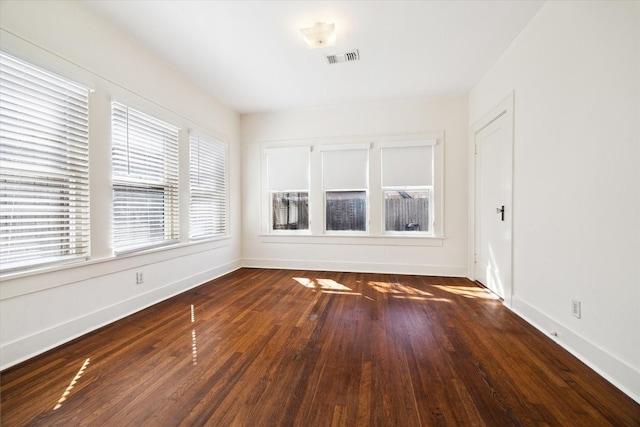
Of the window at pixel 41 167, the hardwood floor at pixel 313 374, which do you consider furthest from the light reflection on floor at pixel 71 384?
the window at pixel 41 167

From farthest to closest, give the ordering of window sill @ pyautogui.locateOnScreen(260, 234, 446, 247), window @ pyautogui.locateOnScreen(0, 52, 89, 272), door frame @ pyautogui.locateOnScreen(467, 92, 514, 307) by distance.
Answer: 1. window sill @ pyautogui.locateOnScreen(260, 234, 446, 247)
2. door frame @ pyautogui.locateOnScreen(467, 92, 514, 307)
3. window @ pyautogui.locateOnScreen(0, 52, 89, 272)

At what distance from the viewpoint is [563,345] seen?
6.68 feet

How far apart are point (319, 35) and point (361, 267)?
3385mm

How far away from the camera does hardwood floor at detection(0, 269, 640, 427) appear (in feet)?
4.47

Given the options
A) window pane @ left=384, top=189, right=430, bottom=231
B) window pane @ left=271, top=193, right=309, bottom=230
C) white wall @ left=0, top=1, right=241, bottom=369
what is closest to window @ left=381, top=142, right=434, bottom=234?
window pane @ left=384, top=189, right=430, bottom=231

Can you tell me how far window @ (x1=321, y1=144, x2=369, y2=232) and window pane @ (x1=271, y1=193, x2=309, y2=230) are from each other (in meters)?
0.42

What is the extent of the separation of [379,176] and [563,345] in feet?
10.0

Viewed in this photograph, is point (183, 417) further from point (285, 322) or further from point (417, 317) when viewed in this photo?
point (417, 317)

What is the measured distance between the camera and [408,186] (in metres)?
4.34

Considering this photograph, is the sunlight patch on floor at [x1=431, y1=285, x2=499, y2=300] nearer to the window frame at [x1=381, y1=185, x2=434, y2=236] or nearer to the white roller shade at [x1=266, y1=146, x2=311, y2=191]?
the window frame at [x1=381, y1=185, x2=434, y2=236]

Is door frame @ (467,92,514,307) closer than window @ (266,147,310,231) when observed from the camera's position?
Yes

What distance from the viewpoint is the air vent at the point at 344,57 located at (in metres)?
3.00

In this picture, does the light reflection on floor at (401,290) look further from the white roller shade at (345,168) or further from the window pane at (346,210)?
the white roller shade at (345,168)

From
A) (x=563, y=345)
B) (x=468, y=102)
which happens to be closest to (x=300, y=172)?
(x=468, y=102)
